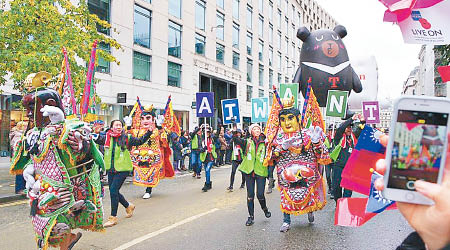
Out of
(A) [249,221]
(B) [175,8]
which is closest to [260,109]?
(A) [249,221]

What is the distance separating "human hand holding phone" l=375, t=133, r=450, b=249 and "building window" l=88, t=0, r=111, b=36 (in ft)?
59.2

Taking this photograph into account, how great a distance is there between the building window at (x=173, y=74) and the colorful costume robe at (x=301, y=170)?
712 inches

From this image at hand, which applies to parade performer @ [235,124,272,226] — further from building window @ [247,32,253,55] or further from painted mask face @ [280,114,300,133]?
building window @ [247,32,253,55]

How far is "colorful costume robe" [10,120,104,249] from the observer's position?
3.66 metres

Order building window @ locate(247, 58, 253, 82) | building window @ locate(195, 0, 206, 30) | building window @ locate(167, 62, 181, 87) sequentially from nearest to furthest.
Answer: building window @ locate(167, 62, 181, 87), building window @ locate(195, 0, 206, 30), building window @ locate(247, 58, 253, 82)

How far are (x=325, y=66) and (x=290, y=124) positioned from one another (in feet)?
15.5

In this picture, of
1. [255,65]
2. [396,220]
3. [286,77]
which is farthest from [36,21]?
[286,77]

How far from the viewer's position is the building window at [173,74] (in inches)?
914

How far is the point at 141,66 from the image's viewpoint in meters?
20.8

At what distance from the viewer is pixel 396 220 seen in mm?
6621

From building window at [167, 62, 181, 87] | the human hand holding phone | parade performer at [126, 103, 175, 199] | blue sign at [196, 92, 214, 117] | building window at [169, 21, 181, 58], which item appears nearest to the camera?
the human hand holding phone

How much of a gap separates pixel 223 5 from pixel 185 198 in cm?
2448

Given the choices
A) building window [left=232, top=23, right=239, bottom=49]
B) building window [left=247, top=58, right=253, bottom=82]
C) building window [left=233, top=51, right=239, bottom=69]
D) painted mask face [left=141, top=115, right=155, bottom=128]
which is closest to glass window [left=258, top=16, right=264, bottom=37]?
building window [left=247, top=58, right=253, bottom=82]

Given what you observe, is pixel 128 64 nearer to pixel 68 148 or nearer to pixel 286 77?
pixel 68 148
